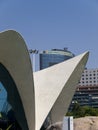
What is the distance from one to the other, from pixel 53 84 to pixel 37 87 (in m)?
1.41

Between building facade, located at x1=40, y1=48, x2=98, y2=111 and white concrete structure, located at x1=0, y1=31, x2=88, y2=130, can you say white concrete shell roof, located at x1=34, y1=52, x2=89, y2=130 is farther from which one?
building facade, located at x1=40, y1=48, x2=98, y2=111

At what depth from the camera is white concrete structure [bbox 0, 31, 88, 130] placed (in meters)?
28.9

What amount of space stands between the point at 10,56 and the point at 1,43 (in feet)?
7.66

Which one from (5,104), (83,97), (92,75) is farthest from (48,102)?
(92,75)

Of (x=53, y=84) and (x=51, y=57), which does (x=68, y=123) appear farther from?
(x=51, y=57)

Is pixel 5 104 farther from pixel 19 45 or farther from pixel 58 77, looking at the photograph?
pixel 19 45

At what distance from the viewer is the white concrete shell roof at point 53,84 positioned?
3195cm

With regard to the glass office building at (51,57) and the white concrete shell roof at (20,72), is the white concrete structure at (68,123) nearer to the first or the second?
the white concrete shell roof at (20,72)

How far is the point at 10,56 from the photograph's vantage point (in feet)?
90.2

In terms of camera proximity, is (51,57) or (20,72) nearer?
(20,72)

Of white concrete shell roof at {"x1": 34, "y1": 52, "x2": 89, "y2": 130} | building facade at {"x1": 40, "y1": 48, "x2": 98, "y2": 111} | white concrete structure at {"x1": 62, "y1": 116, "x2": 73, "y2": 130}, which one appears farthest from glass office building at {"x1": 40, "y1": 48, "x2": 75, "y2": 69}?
white concrete structure at {"x1": 62, "y1": 116, "x2": 73, "y2": 130}

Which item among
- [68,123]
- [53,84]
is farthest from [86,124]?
[53,84]

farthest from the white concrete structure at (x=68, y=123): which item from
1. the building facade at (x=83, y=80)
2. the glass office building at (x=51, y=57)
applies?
the glass office building at (x=51, y=57)

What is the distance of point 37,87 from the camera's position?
32312mm
